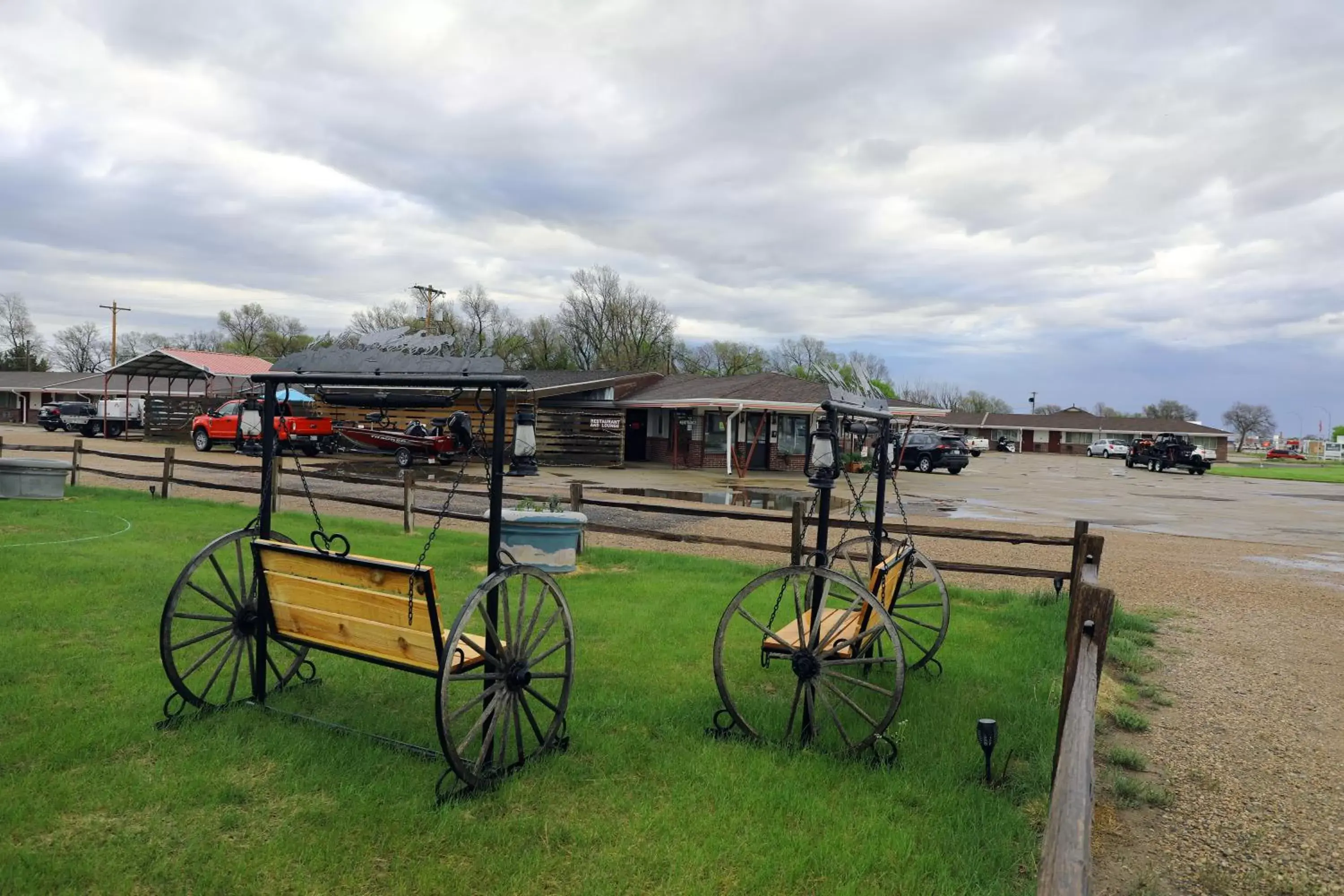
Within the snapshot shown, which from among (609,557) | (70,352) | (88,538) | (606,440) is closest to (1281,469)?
(606,440)

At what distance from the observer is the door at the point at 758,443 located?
29.4 metres

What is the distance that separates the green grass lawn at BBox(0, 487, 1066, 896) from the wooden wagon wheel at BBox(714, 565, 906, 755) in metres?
0.20

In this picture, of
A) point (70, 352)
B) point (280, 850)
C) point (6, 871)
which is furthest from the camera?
point (70, 352)

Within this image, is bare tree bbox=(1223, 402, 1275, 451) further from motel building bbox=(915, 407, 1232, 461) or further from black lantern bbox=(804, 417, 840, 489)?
black lantern bbox=(804, 417, 840, 489)

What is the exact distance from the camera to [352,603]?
3967 mm

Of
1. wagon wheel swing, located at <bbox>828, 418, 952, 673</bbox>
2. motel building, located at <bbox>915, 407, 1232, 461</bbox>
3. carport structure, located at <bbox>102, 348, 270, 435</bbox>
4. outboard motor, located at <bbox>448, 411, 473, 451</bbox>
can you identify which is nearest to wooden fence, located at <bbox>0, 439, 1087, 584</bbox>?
wagon wheel swing, located at <bbox>828, 418, 952, 673</bbox>

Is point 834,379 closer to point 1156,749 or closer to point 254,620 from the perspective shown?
point 1156,749

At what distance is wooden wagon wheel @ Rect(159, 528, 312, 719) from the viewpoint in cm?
428

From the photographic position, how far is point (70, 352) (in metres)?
83.8

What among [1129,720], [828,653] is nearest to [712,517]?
[1129,720]

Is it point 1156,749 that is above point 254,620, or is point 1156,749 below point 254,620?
below

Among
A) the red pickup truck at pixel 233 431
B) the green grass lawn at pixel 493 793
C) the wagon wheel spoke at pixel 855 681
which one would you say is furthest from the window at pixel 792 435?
the wagon wheel spoke at pixel 855 681

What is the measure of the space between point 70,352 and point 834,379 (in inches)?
3890

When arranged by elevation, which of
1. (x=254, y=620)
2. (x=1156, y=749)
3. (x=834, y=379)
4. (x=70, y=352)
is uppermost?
(x=70, y=352)
